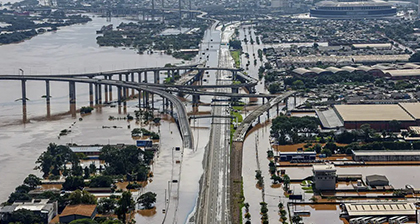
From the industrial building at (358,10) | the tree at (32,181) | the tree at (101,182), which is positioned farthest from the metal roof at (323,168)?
the industrial building at (358,10)

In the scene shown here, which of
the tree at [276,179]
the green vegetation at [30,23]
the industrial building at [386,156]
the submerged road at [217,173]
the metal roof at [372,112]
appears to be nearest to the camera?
the submerged road at [217,173]

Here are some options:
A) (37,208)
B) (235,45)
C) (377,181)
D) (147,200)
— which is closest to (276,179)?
(377,181)

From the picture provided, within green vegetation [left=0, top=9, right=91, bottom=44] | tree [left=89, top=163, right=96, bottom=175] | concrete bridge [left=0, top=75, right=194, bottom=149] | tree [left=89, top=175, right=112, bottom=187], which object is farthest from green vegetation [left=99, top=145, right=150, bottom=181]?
green vegetation [left=0, top=9, right=91, bottom=44]

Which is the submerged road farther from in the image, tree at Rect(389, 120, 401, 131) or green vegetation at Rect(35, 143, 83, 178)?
tree at Rect(389, 120, 401, 131)

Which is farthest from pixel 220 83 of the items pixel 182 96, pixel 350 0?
pixel 350 0

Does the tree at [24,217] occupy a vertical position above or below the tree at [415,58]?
below

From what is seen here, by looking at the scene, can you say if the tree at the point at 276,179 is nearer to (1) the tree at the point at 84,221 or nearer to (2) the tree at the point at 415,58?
(1) the tree at the point at 84,221

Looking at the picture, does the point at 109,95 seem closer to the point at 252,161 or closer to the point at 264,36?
the point at 252,161
